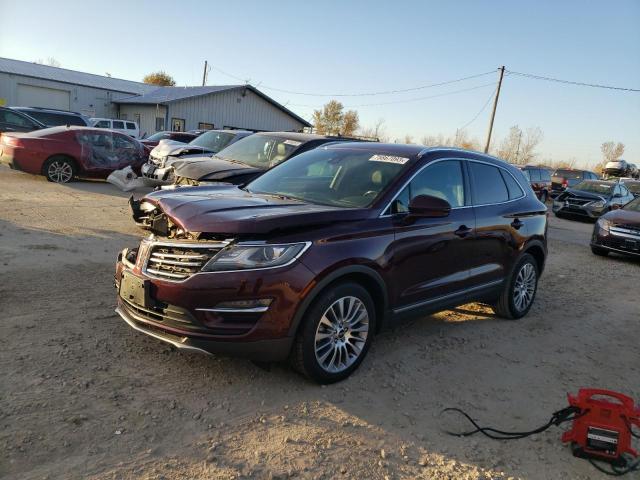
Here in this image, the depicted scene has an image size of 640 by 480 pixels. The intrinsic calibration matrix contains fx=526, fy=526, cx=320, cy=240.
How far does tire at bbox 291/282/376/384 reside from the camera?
11.9ft

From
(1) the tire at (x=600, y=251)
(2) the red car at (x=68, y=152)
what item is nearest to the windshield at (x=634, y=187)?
(1) the tire at (x=600, y=251)

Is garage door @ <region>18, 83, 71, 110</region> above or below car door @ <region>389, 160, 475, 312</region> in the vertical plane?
above

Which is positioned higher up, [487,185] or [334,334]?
[487,185]

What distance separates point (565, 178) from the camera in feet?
90.4

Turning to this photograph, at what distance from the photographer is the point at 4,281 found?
5.29m

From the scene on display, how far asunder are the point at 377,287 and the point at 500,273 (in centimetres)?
209

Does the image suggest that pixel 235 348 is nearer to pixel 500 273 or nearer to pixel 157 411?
pixel 157 411

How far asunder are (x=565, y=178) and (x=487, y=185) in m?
24.9

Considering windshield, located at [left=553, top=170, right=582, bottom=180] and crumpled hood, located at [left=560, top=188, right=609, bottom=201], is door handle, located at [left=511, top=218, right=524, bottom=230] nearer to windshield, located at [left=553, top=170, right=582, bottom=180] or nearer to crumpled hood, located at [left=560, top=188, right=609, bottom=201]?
crumpled hood, located at [left=560, top=188, right=609, bottom=201]

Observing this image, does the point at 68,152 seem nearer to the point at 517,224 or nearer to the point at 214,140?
the point at 214,140

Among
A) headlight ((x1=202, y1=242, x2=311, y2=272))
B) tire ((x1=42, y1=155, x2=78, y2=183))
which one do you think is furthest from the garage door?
headlight ((x1=202, y1=242, x2=311, y2=272))

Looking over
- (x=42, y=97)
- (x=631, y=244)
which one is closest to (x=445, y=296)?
(x=631, y=244)

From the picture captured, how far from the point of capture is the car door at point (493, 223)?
203 inches

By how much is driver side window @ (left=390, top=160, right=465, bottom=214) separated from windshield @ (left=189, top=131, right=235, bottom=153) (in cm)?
932
